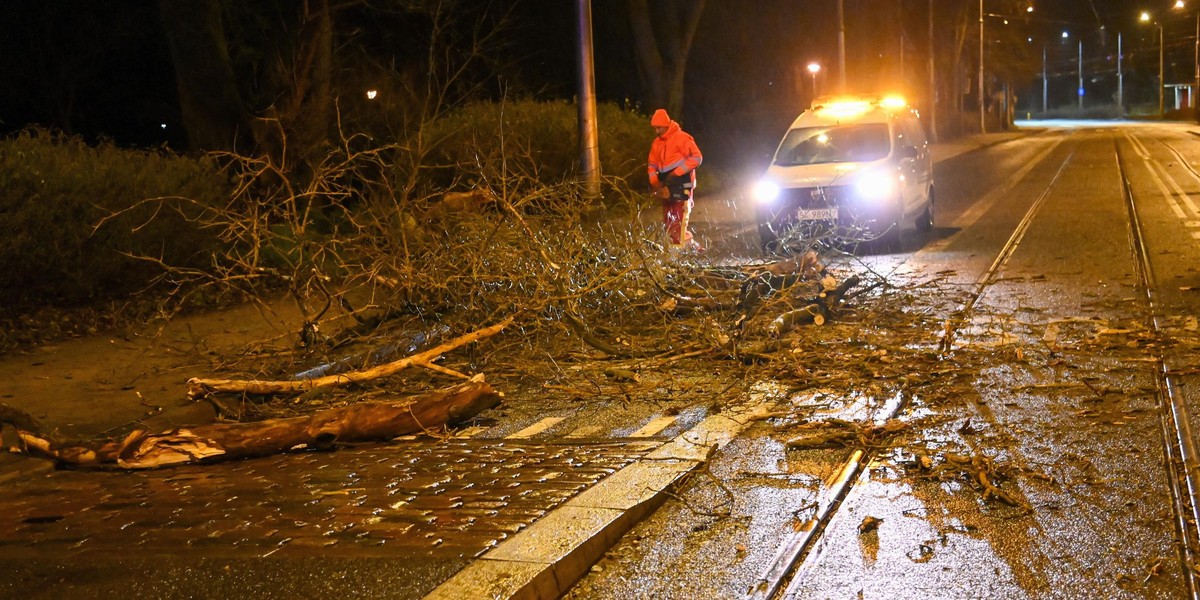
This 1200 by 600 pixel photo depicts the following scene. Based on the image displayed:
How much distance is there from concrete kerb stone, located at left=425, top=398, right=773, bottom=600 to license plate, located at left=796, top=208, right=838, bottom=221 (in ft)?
28.4

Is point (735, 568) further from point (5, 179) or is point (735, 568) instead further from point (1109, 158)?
point (1109, 158)

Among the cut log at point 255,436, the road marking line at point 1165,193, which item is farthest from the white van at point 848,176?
the cut log at point 255,436

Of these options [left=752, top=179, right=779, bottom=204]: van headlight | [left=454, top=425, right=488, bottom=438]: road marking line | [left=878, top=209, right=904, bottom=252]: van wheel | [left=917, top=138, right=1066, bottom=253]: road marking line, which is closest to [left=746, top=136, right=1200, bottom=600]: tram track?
[left=454, top=425, right=488, bottom=438]: road marking line

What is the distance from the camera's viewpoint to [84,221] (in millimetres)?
10992

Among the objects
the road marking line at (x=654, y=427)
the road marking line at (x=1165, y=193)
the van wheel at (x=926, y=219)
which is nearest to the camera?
the road marking line at (x=654, y=427)

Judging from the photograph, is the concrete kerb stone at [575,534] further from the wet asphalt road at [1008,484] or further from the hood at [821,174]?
the hood at [821,174]

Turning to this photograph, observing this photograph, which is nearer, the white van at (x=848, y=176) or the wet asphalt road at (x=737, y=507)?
the wet asphalt road at (x=737, y=507)

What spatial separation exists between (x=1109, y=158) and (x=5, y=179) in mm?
32140

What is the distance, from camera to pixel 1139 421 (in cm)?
668

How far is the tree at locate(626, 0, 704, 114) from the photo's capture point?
2994cm

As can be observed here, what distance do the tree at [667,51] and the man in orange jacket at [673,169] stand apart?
15.1m

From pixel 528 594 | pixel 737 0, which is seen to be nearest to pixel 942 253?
pixel 528 594

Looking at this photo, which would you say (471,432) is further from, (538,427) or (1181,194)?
(1181,194)

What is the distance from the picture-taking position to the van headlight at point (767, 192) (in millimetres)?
15273
